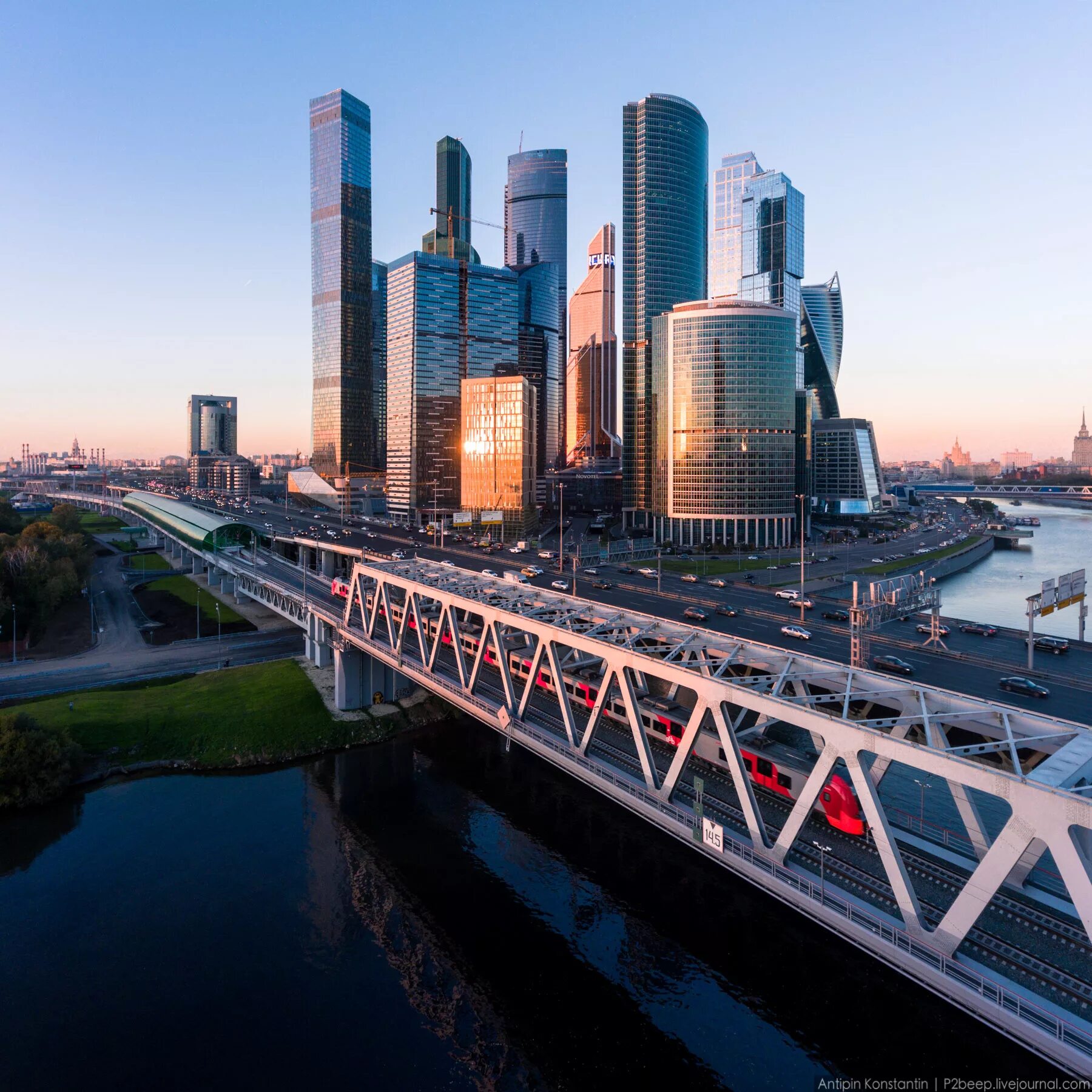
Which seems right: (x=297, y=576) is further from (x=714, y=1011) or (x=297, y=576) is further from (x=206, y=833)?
(x=714, y=1011)

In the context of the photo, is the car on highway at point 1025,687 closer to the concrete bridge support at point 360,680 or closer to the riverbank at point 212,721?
the riverbank at point 212,721

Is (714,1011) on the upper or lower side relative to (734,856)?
lower

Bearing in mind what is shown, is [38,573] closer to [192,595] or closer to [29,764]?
[192,595]

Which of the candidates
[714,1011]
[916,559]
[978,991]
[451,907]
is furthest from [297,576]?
[916,559]

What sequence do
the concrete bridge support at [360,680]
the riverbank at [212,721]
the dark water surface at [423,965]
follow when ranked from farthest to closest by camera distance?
1. the concrete bridge support at [360,680]
2. the riverbank at [212,721]
3. the dark water surface at [423,965]

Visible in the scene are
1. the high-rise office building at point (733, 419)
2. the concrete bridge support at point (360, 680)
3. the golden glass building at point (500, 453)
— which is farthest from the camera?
the golden glass building at point (500, 453)

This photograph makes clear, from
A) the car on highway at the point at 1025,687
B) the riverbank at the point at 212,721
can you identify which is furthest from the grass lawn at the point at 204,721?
the car on highway at the point at 1025,687
